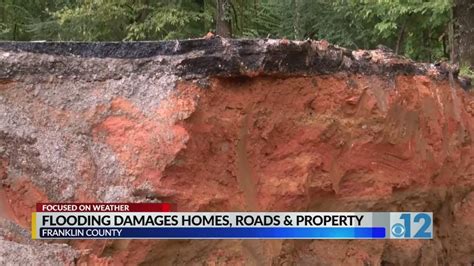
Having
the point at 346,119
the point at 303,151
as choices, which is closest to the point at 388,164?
the point at 346,119

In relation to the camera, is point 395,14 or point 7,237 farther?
point 395,14

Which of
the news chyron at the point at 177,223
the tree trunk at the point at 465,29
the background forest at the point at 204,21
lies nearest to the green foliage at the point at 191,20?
the background forest at the point at 204,21

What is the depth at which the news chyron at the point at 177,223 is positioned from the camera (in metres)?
2.57

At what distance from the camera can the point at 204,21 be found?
11609 mm

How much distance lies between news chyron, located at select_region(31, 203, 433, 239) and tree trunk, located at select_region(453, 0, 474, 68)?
6094mm

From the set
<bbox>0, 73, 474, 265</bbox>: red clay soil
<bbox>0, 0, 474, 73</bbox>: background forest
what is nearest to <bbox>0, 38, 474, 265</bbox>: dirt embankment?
<bbox>0, 73, 474, 265</bbox>: red clay soil

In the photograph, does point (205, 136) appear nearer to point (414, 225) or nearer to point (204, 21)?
point (414, 225)

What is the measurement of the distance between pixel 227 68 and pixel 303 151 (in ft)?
2.34

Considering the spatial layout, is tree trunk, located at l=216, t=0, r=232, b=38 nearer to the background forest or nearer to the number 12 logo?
the background forest

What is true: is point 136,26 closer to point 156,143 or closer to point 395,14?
point 395,14

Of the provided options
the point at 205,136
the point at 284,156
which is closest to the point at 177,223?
the point at 205,136

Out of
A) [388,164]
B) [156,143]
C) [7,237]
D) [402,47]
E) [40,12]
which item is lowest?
[7,237]

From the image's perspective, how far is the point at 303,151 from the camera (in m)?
3.22

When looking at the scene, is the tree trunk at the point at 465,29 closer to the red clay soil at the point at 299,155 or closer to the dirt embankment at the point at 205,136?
the red clay soil at the point at 299,155
